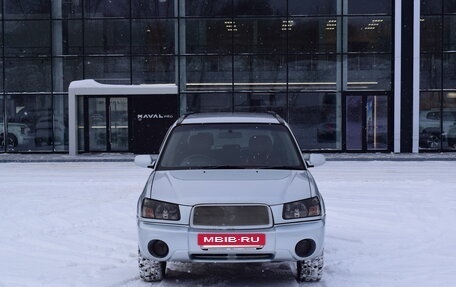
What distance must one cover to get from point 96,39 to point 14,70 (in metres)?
3.58

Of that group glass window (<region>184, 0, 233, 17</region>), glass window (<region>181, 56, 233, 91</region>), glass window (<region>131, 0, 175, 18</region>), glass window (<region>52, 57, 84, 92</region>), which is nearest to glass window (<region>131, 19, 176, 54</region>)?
glass window (<region>131, 0, 175, 18</region>)

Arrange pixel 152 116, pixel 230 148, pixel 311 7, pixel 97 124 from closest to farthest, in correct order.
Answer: pixel 230 148 < pixel 152 116 < pixel 311 7 < pixel 97 124

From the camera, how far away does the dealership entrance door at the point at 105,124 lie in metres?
26.3

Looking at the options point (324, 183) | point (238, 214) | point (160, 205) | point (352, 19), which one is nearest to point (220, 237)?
point (238, 214)

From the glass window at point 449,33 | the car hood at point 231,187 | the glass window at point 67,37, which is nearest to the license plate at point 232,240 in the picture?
the car hood at point 231,187

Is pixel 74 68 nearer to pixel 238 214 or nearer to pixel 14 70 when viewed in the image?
pixel 14 70

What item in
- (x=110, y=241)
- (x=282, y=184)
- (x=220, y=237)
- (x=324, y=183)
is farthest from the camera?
(x=324, y=183)

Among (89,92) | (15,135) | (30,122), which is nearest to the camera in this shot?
(89,92)

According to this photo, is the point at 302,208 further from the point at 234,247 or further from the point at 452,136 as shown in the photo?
the point at 452,136

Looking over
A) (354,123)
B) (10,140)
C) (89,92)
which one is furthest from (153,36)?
(354,123)

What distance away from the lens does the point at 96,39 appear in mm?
26594

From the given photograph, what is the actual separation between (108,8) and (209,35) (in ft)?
13.8

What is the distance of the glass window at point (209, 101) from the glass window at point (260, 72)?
623 mm

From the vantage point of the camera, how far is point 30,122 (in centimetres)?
2680
